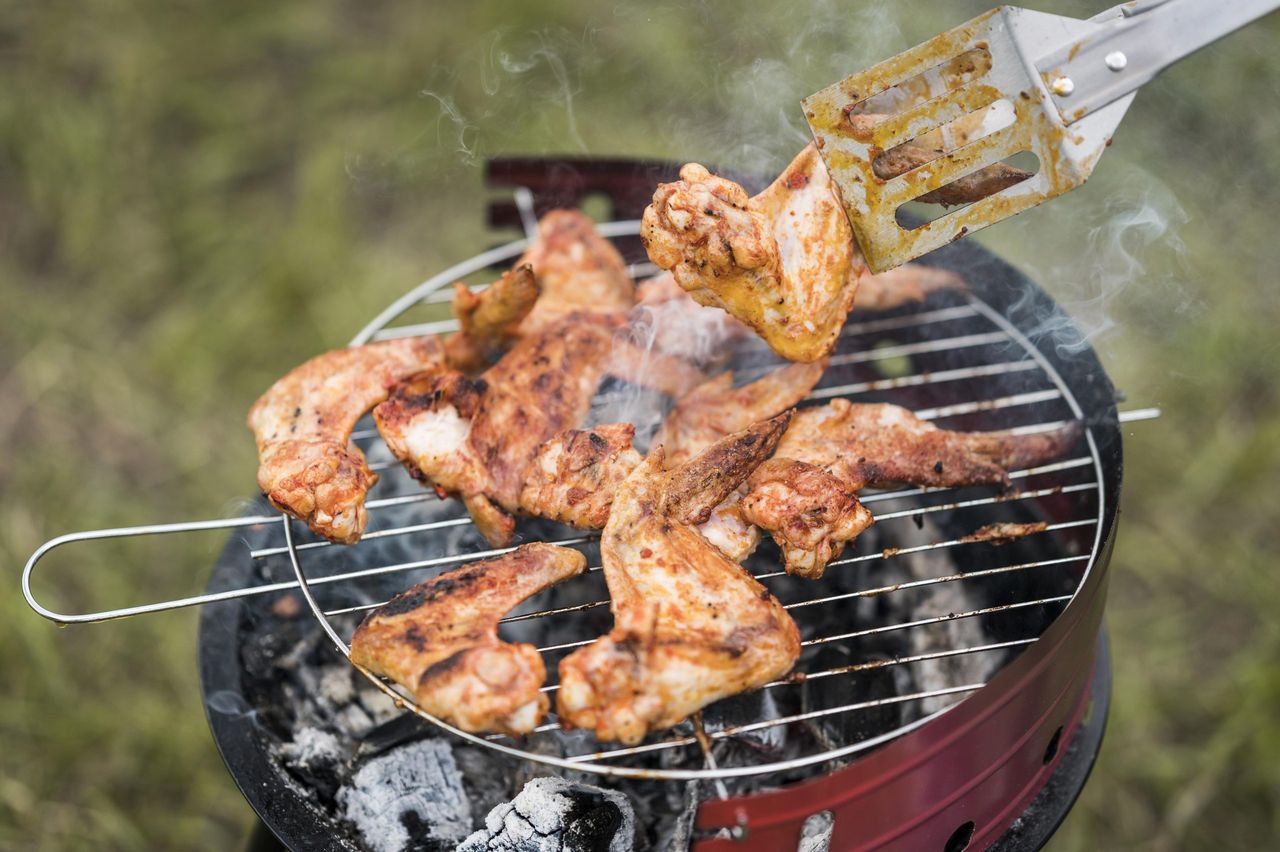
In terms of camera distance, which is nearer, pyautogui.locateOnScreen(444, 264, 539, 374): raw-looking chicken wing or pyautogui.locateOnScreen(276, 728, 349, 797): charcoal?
pyautogui.locateOnScreen(276, 728, 349, 797): charcoal

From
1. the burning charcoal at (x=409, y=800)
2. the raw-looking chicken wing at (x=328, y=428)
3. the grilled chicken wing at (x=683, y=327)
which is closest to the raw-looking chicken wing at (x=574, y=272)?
the grilled chicken wing at (x=683, y=327)

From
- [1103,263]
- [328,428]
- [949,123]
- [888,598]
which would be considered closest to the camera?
A: [949,123]

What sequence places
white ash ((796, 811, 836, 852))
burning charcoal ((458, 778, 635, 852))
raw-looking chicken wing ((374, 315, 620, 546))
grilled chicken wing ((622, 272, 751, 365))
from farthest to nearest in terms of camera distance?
grilled chicken wing ((622, 272, 751, 365))
raw-looking chicken wing ((374, 315, 620, 546))
burning charcoal ((458, 778, 635, 852))
white ash ((796, 811, 836, 852))

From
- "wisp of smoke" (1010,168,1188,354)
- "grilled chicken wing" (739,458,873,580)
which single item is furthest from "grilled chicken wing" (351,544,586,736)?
"wisp of smoke" (1010,168,1188,354)

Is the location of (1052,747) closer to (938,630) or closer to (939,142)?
(938,630)

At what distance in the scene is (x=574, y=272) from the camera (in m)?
3.25

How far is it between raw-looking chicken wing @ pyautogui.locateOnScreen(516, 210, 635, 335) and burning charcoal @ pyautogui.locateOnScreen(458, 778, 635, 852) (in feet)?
4.51

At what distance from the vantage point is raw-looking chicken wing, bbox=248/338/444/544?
248 cm

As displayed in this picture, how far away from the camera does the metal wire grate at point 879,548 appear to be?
2.75 metres

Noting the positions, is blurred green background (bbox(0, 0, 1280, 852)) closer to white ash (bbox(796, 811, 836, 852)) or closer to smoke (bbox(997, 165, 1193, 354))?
smoke (bbox(997, 165, 1193, 354))

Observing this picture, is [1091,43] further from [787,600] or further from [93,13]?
[93,13]

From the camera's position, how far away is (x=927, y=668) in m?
3.03

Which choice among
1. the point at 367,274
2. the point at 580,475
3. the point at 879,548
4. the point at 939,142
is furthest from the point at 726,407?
the point at 367,274

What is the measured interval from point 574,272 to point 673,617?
1.43m
